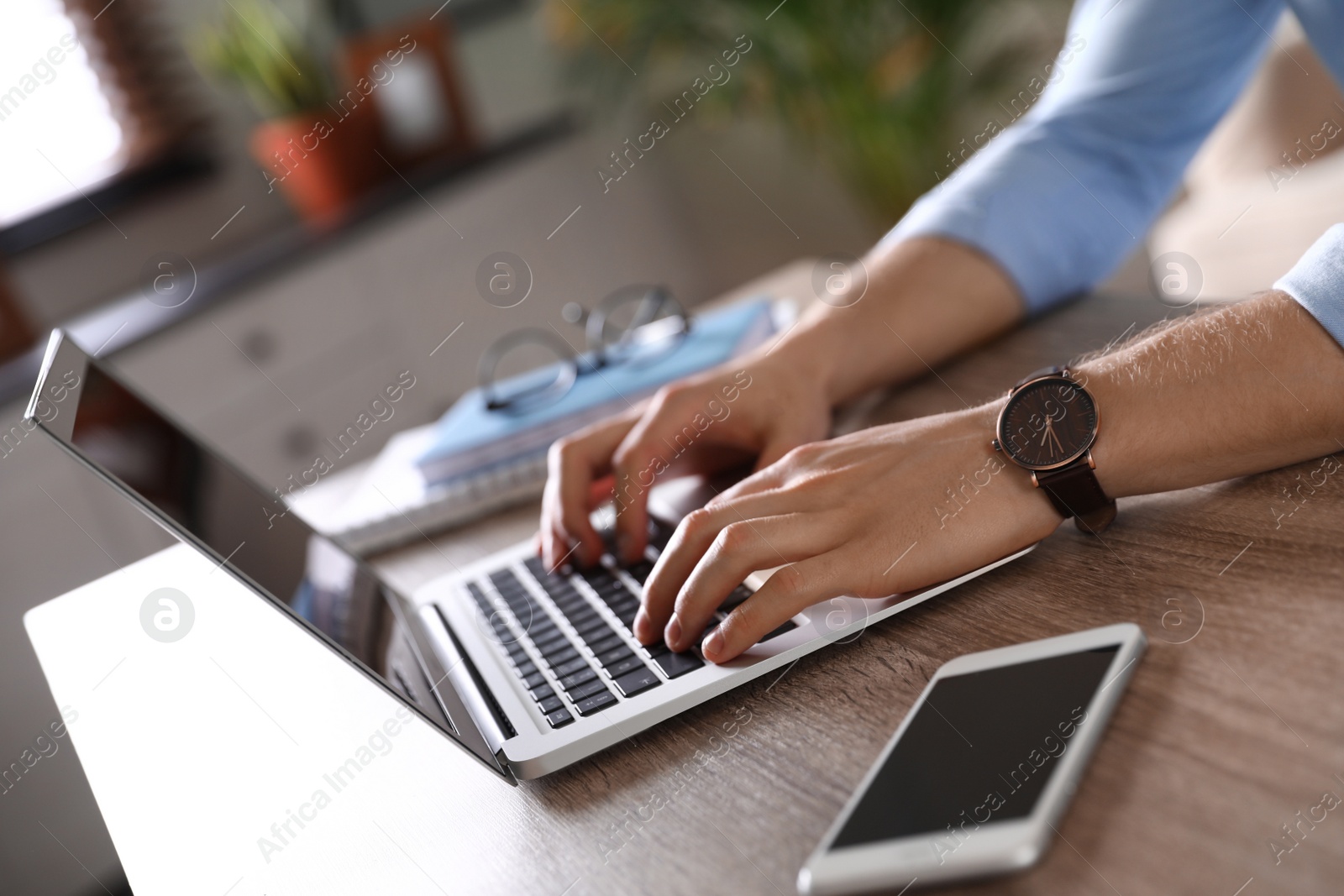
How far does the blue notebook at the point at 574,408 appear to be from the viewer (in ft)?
3.30

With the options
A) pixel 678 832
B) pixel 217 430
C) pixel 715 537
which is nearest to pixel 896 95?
pixel 217 430

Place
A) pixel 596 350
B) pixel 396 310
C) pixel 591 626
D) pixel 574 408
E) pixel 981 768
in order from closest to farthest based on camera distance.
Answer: pixel 981 768, pixel 591 626, pixel 574 408, pixel 596 350, pixel 396 310

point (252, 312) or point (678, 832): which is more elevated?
point (252, 312)

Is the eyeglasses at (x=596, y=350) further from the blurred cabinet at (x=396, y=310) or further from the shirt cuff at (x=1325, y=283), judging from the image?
the blurred cabinet at (x=396, y=310)

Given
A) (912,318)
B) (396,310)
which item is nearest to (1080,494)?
(912,318)

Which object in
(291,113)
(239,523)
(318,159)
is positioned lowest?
(239,523)

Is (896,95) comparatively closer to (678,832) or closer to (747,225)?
(747,225)

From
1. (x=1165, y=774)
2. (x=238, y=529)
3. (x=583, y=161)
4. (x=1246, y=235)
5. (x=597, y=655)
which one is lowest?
(x=1246, y=235)

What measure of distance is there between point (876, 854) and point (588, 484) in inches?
17.5

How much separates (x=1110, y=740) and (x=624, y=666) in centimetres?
26

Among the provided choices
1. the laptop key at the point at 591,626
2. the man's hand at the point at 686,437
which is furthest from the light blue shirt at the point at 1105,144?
the laptop key at the point at 591,626

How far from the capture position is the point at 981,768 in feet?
1.29

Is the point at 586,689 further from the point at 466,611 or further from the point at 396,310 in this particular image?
the point at 396,310

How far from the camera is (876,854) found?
14.6 inches
